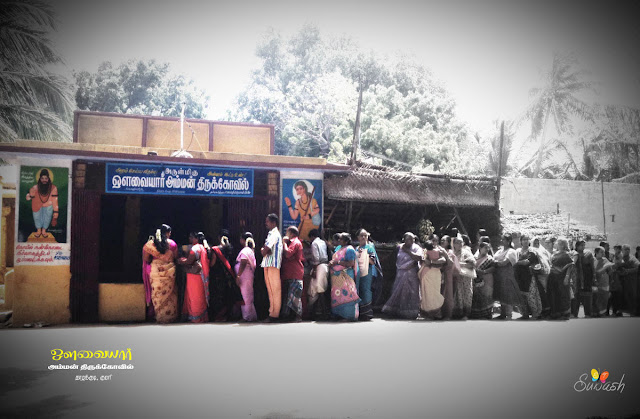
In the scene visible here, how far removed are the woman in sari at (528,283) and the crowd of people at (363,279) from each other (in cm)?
2

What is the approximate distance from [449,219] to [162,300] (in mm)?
6954

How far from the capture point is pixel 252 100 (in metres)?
37.7

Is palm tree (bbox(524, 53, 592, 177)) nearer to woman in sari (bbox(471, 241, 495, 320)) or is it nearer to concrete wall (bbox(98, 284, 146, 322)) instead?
woman in sari (bbox(471, 241, 495, 320))

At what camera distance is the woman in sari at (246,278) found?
1023 centimetres

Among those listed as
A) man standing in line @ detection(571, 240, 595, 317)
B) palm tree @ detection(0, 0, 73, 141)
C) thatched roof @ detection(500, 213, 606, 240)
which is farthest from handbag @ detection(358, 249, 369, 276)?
palm tree @ detection(0, 0, 73, 141)

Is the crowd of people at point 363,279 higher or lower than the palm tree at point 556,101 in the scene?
lower

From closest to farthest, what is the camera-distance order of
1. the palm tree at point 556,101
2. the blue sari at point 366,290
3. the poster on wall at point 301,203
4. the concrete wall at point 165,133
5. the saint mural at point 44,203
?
the saint mural at point 44,203 < the blue sari at point 366,290 < the poster on wall at point 301,203 < the concrete wall at point 165,133 < the palm tree at point 556,101

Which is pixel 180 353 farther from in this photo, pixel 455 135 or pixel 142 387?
pixel 455 135

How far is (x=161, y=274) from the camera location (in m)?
10.0

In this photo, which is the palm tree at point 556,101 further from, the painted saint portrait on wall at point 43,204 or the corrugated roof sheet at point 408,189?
the painted saint portrait on wall at point 43,204

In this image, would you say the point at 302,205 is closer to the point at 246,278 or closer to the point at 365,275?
the point at 365,275

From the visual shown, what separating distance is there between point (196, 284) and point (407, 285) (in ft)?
12.4

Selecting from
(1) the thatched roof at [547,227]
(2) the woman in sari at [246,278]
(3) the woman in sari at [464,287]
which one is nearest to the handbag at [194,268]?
(2) the woman in sari at [246,278]

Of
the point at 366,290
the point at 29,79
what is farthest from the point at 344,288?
the point at 29,79
